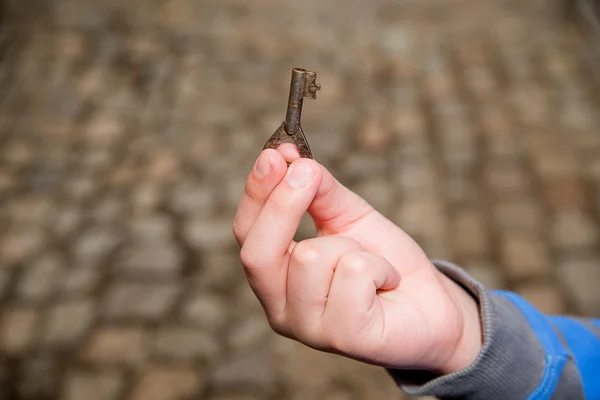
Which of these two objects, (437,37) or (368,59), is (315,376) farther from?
(437,37)

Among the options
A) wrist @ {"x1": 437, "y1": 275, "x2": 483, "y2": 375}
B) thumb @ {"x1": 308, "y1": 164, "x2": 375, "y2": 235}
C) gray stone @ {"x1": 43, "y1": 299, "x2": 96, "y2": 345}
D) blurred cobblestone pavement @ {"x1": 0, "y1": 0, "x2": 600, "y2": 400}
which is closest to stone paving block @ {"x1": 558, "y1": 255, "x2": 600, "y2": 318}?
blurred cobblestone pavement @ {"x1": 0, "y1": 0, "x2": 600, "y2": 400}

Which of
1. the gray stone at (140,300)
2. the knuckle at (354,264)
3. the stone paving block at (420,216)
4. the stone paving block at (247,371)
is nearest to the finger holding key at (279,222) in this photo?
the knuckle at (354,264)

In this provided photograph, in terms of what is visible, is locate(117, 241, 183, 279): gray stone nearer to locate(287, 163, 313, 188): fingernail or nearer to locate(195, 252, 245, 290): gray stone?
locate(195, 252, 245, 290): gray stone

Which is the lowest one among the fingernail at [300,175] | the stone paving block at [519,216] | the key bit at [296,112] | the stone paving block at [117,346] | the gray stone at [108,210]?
the stone paving block at [117,346]

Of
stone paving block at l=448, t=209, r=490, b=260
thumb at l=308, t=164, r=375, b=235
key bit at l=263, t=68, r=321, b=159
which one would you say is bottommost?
stone paving block at l=448, t=209, r=490, b=260

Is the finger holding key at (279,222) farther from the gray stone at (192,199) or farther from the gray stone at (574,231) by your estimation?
the gray stone at (574,231)

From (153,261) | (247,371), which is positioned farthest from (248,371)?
(153,261)

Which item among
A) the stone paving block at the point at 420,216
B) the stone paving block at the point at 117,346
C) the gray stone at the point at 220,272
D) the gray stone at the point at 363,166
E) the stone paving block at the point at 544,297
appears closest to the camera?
the stone paving block at the point at 117,346
